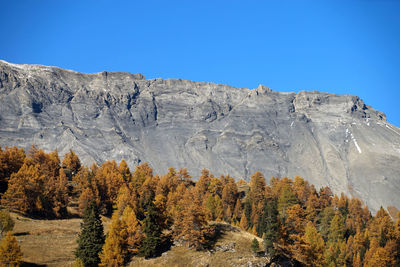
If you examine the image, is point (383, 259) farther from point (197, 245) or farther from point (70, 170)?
point (70, 170)

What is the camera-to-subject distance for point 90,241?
69125mm

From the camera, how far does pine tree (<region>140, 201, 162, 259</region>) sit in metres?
71.9

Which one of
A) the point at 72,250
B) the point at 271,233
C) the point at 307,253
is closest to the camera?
the point at 271,233

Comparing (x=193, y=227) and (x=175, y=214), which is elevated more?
(x=175, y=214)

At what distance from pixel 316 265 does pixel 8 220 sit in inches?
2183

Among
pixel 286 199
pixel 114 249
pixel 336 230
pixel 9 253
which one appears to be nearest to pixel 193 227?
pixel 114 249

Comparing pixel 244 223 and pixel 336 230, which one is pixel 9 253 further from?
pixel 336 230

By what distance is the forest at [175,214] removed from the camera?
70.9 meters

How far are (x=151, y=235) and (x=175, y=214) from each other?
9.27 metres

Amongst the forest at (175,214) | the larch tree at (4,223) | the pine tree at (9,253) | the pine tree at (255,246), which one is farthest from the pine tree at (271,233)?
the larch tree at (4,223)

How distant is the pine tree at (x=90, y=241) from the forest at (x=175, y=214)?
0.52 ft

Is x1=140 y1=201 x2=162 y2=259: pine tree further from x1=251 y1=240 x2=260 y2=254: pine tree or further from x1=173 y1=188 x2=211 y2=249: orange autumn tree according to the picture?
x1=251 y1=240 x2=260 y2=254: pine tree

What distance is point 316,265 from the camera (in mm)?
79750

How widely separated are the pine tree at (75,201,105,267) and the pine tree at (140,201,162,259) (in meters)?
7.32
